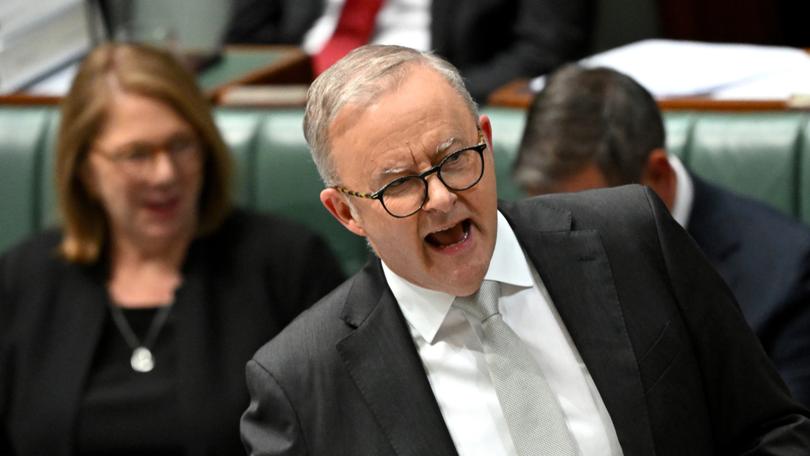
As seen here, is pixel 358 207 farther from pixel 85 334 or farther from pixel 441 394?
pixel 85 334

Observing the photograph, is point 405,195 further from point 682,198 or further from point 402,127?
point 682,198

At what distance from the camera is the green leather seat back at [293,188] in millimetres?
2635

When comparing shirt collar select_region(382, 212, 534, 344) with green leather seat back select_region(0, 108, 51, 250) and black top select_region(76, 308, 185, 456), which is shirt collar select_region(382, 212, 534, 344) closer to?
black top select_region(76, 308, 185, 456)

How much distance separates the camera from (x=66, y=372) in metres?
2.37

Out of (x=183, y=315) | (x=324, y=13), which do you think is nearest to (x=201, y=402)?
(x=183, y=315)

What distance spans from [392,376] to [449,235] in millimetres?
175

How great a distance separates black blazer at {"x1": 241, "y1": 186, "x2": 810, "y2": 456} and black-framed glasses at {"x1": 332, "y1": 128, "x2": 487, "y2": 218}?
183 mm

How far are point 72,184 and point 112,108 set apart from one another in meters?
0.17

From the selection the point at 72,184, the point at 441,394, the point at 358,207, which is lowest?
the point at 72,184

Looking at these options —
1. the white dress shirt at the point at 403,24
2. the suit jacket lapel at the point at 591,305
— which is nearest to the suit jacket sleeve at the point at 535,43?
the white dress shirt at the point at 403,24

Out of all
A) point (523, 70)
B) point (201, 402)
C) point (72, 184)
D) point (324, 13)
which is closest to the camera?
point (201, 402)

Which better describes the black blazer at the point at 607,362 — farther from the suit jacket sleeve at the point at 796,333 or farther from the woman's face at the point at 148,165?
the woman's face at the point at 148,165

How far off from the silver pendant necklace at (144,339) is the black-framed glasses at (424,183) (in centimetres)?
116

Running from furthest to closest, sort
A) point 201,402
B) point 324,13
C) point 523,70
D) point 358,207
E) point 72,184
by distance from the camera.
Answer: point 324,13 < point 523,70 < point 72,184 < point 201,402 < point 358,207
